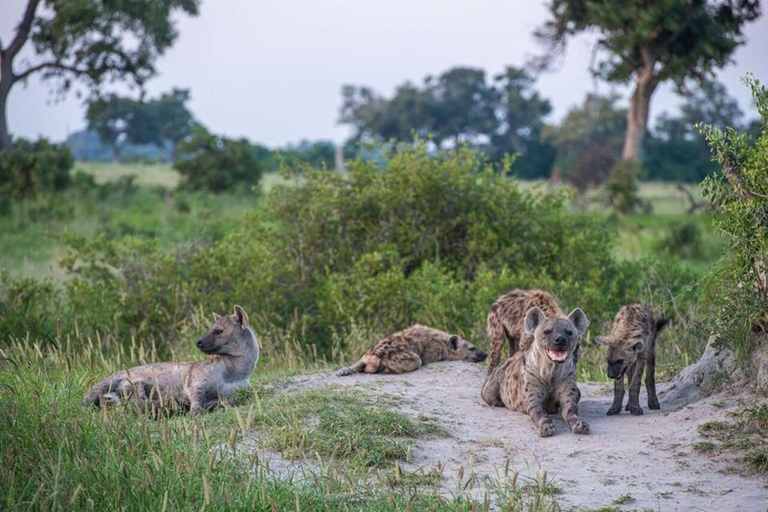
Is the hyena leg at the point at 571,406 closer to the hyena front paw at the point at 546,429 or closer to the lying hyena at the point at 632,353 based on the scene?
the hyena front paw at the point at 546,429

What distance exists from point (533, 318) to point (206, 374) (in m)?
2.52

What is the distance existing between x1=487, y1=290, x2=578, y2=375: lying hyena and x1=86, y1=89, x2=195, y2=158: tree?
48887mm

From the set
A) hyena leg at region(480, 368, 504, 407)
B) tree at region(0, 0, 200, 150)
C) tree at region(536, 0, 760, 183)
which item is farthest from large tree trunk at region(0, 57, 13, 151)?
hyena leg at region(480, 368, 504, 407)

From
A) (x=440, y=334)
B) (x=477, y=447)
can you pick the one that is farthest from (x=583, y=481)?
(x=440, y=334)

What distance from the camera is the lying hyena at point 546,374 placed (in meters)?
6.96

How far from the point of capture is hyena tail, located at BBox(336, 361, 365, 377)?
8516mm

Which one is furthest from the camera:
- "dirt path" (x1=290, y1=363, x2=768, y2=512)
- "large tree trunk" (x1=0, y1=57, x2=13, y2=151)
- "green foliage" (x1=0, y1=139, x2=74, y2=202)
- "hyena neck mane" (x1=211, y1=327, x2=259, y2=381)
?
"large tree trunk" (x1=0, y1=57, x2=13, y2=151)

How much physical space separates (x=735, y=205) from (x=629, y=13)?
79.3ft

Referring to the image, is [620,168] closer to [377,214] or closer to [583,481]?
[377,214]

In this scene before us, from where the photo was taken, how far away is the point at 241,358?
26.5 ft

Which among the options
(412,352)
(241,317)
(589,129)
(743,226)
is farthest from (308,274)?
(589,129)

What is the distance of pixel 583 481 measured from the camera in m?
5.72

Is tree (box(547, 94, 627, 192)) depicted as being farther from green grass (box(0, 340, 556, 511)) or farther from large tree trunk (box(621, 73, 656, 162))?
green grass (box(0, 340, 556, 511))

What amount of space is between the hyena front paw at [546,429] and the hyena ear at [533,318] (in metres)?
0.78
